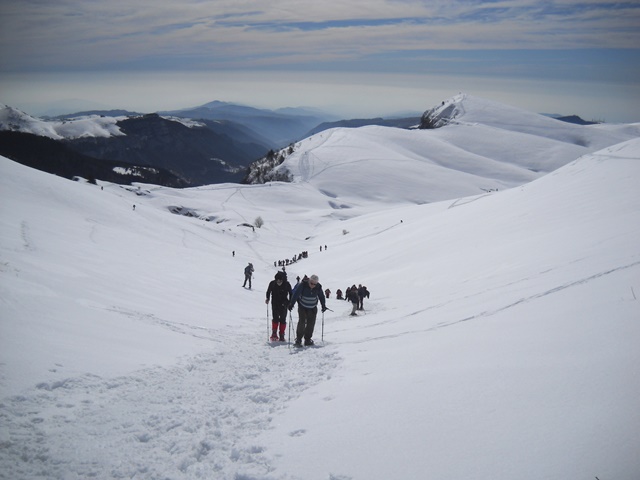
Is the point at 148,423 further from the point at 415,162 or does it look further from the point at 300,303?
the point at 415,162

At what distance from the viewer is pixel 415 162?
5930 inches

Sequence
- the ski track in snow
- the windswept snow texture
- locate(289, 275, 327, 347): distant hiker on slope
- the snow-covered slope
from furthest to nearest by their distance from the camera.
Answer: the snow-covered slope
locate(289, 275, 327, 347): distant hiker on slope
the ski track in snow
the windswept snow texture

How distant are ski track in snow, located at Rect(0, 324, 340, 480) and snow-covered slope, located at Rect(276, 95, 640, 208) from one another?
107897mm

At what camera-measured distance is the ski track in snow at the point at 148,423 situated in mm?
4828

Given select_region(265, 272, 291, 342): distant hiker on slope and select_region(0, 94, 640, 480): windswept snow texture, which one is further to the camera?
select_region(265, 272, 291, 342): distant hiker on slope

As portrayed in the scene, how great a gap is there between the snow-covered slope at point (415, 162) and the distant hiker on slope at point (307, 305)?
10406 cm

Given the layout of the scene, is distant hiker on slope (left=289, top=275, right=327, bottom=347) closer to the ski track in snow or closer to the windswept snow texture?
the windswept snow texture

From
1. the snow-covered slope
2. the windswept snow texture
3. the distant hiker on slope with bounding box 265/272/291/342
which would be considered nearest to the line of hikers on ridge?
the distant hiker on slope with bounding box 265/272/291/342

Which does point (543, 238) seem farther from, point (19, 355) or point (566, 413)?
point (19, 355)

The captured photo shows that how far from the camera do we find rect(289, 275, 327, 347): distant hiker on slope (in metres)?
10.7

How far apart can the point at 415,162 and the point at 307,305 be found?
14721 cm

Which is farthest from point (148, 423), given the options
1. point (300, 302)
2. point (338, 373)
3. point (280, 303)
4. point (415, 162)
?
point (415, 162)

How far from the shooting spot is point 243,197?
113 m

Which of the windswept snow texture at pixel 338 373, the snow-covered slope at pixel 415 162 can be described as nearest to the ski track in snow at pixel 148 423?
the windswept snow texture at pixel 338 373
